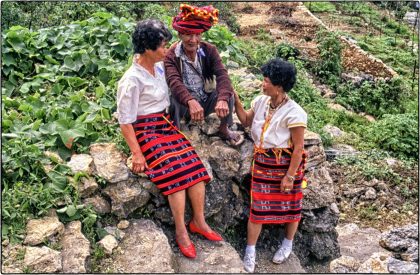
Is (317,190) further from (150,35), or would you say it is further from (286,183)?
(150,35)

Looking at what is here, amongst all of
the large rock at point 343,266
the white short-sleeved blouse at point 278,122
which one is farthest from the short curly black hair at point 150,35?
the large rock at point 343,266

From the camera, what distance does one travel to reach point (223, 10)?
1059cm

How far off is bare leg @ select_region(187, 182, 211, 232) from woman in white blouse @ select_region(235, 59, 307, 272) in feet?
1.10

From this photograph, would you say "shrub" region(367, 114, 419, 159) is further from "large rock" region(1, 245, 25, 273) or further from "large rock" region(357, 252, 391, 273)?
"large rock" region(1, 245, 25, 273)

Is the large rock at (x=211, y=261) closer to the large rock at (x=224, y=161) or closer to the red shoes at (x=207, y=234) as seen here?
the red shoes at (x=207, y=234)

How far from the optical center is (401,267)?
12.2ft

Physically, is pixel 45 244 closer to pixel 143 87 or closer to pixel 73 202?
pixel 73 202

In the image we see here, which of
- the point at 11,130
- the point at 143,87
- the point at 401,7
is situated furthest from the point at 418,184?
the point at 401,7

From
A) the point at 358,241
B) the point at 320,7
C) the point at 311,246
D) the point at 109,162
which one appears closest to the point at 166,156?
the point at 109,162

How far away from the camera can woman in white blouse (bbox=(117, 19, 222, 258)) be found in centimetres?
336

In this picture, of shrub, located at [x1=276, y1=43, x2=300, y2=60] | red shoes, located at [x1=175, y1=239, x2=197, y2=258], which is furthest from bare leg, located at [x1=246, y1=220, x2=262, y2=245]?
shrub, located at [x1=276, y1=43, x2=300, y2=60]

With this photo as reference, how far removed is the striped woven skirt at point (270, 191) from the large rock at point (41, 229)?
1258mm

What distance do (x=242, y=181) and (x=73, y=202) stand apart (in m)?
A: 1.26

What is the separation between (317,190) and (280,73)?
122 centimetres
